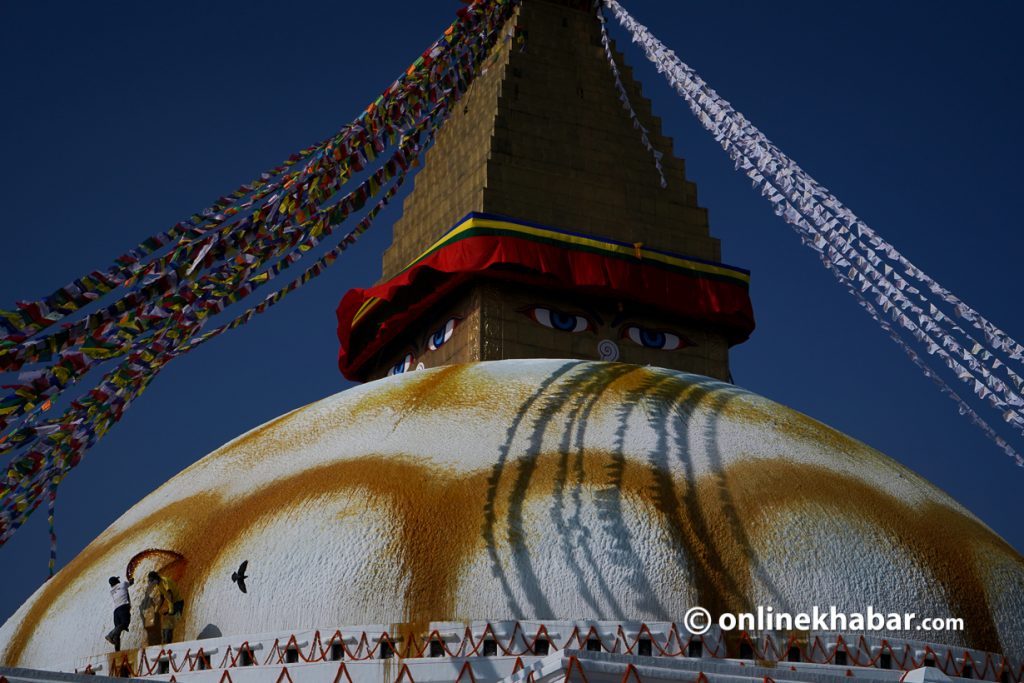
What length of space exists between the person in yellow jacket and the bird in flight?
0.43 m

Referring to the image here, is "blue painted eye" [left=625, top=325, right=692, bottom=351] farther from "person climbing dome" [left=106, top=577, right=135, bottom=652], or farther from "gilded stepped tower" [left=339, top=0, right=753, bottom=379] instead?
"person climbing dome" [left=106, top=577, right=135, bottom=652]

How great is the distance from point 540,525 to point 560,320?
4.52m

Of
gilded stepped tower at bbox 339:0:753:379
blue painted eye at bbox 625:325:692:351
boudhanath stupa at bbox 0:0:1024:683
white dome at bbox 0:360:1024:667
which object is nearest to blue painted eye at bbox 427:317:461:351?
gilded stepped tower at bbox 339:0:753:379

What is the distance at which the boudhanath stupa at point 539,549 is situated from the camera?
7.91m

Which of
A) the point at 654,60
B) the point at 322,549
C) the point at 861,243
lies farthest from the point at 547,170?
the point at 322,549

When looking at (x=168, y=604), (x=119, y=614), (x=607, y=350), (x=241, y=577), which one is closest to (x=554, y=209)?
(x=607, y=350)

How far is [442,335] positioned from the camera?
13.0 metres

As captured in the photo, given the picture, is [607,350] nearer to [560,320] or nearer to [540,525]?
[560,320]

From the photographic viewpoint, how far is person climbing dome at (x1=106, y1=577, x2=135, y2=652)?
28.2 ft

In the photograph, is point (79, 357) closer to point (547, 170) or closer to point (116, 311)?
point (116, 311)

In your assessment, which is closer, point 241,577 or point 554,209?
point 241,577

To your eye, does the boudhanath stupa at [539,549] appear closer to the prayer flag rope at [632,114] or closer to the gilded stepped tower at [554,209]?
the gilded stepped tower at [554,209]

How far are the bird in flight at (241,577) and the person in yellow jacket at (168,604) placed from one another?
0.43 m

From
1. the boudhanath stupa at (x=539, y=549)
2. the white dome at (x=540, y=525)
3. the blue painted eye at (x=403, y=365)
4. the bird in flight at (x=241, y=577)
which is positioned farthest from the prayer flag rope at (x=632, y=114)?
the bird in flight at (x=241, y=577)
